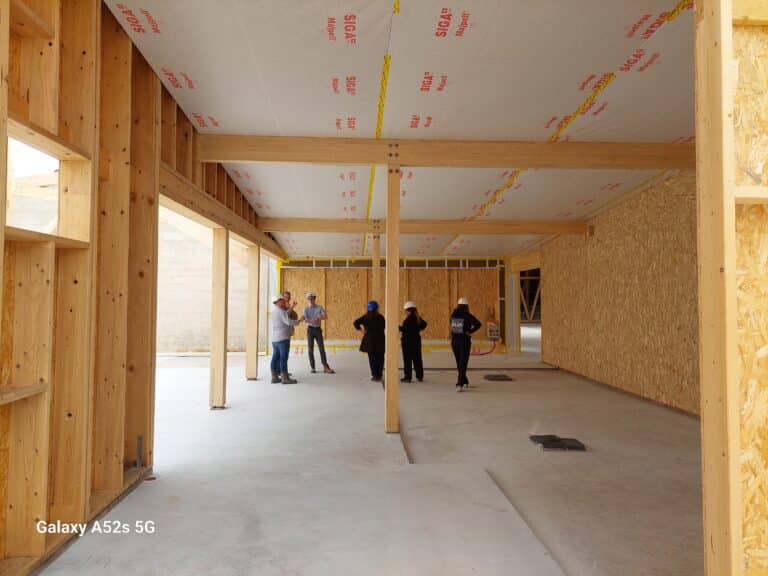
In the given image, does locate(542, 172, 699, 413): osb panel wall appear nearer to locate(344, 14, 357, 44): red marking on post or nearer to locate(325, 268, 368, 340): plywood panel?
locate(344, 14, 357, 44): red marking on post

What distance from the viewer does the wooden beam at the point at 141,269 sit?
416 centimetres

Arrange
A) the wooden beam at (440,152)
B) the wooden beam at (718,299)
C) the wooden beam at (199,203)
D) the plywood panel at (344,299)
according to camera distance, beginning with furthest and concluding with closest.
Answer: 1. the plywood panel at (344,299)
2. the wooden beam at (440,152)
3. the wooden beam at (199,203)
4. the wooden beam at (718,299)

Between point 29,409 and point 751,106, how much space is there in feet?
12.9

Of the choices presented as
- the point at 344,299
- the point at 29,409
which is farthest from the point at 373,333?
the point at 344,299

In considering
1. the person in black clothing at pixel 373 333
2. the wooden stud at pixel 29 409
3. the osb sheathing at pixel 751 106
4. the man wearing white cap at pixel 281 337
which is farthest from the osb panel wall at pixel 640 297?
the wooden stud at pixel 29 409

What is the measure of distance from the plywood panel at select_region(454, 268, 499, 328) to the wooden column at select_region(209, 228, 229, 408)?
10866 millimetres

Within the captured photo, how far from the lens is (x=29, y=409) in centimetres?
273

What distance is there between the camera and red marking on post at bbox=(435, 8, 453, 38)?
3.55 m

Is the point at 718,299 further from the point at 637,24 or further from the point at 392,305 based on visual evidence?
the point at 392,305

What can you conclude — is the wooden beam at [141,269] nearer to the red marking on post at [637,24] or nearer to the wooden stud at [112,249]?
the wooden stud at [112,249]

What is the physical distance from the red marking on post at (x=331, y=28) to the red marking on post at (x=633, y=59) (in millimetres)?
2603

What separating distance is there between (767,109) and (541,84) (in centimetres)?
290

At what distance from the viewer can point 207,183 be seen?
21.1 feet

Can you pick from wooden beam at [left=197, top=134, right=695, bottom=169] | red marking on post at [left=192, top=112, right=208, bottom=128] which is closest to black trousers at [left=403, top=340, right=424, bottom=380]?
wooden beam at [left=197, top=134, right=695, bottom=169]
